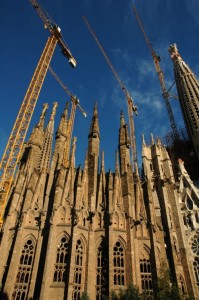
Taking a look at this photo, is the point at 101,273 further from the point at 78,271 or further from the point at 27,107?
the point at 27,107

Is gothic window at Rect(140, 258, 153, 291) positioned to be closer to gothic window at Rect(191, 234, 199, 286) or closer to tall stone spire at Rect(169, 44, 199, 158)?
gothic window at Rect(191, 234, 199, 286)

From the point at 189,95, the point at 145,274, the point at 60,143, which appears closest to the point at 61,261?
the point at 145,274

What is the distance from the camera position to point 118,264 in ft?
84.1

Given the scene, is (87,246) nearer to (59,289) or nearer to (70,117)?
(59,289)

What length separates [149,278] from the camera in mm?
25484

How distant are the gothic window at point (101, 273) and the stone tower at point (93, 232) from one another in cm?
8

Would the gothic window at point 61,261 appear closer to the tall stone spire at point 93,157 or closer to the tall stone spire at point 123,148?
the tall stone spire at point 93,157

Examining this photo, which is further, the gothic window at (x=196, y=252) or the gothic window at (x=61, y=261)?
the gothic window at (x=196, y=252)

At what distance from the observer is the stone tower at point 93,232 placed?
2386cm

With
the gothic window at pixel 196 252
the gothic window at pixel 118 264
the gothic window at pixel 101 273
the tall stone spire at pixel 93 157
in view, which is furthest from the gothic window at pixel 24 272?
the gothic window at pixel 196 252

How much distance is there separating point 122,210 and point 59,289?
412 inches

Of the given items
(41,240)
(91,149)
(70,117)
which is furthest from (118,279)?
(70,117)

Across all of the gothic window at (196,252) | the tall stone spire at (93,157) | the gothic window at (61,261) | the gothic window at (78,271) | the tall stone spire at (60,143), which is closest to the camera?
the gothic window at (78,271)

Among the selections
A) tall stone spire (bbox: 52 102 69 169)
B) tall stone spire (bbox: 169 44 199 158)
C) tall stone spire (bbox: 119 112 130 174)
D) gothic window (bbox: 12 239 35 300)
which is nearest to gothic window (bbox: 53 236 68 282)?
gothic window (bbox: 12 239 35 300)
